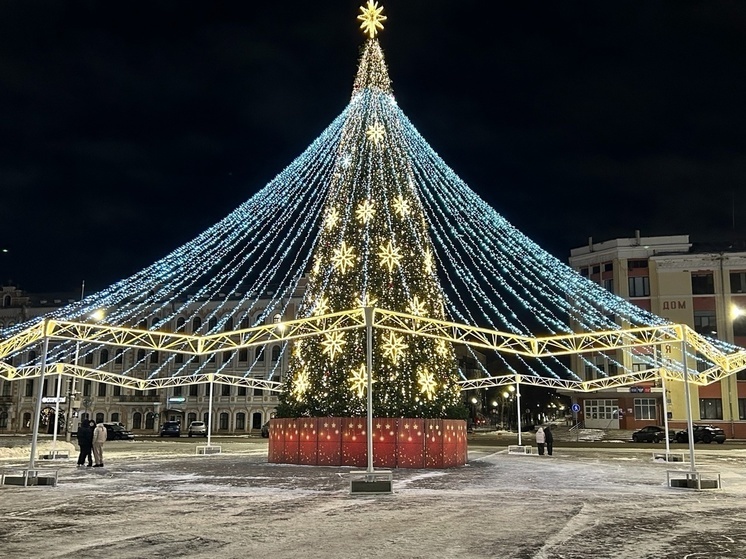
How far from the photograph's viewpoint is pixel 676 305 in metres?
51.3

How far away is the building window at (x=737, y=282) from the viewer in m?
50.2

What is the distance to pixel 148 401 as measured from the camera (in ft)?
202

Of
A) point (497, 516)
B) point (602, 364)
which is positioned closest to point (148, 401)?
point (602, 364)

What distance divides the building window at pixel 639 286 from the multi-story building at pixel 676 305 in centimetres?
7

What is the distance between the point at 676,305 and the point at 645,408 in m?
8.30

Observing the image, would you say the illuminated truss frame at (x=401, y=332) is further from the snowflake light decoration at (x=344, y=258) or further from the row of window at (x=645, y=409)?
the row of window at (x=645, y=409)

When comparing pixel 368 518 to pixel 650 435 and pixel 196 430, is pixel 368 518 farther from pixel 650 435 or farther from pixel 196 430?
pixel 196 430

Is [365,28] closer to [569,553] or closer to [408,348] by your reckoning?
[408,348]

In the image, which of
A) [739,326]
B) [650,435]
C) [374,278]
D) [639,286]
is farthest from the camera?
[639,286]

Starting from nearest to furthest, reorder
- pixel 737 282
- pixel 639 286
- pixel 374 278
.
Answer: pixel 374 278
pixel 737 282
pixel 639 286

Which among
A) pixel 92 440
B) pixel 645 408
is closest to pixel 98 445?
pixel 92 440

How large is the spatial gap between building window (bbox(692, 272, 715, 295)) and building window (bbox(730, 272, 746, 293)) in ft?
4.37

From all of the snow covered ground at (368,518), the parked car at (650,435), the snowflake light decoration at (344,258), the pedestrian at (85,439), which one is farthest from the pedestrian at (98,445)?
the parked car at (650,435)

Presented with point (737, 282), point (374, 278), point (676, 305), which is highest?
point (737, 282)
